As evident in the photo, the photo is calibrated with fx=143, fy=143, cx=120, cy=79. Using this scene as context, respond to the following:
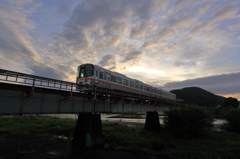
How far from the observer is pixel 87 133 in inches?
720

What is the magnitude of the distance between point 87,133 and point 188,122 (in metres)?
A: 20.8

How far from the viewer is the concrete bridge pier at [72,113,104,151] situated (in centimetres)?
1833

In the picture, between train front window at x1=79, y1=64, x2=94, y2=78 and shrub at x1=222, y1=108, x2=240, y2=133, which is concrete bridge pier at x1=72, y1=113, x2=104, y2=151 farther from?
shrub at x1=222, y1=108, x2=240, y2=133

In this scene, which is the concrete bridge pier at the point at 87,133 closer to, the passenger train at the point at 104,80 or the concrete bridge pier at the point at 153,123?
the passenger train at the point at 104,80

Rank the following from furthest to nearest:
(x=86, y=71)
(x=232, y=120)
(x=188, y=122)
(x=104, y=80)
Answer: (x=232, y=120)
(x=188, y=122)
(x=104, y=80)
(x=86, y=71)

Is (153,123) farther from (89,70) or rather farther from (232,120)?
(89,70)

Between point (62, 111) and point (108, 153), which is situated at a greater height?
point (62, 111)

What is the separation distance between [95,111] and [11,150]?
49.5ft

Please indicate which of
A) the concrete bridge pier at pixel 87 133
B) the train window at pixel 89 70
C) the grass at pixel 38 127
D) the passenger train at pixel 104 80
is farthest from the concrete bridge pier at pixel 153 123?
the train window at pixel 89 70

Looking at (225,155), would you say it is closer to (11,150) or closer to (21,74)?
(21,74)

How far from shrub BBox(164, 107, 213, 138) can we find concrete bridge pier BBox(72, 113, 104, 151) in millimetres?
16980

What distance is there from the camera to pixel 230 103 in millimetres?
118188

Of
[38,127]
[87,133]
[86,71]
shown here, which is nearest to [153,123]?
[87,133]

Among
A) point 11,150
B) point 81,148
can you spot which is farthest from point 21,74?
point 11,150
